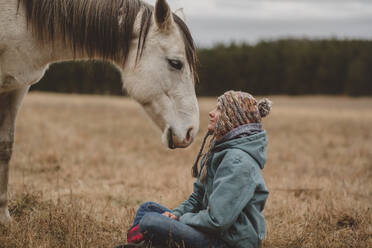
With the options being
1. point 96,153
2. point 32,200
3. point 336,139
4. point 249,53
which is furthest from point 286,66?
point 32,200

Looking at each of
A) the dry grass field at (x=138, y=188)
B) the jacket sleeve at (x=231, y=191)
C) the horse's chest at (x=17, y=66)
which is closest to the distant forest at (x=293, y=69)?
the dry grass field at (x=138, y=188)

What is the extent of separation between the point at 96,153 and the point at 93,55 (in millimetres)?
4909

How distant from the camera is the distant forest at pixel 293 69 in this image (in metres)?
48.8

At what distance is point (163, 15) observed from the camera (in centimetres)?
299

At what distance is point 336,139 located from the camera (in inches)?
454

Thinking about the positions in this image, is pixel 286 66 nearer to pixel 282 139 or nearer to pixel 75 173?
pixel 282 139

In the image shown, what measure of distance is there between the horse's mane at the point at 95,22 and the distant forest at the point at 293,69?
4485 centimetres

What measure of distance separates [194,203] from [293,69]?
51.9 meters

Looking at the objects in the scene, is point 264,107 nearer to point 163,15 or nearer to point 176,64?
point 176,64

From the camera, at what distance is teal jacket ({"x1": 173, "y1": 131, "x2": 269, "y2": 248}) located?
2.44 m

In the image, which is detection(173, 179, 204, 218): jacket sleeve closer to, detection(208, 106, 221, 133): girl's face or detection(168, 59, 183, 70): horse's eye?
detection(208, 106, 221, 133): girl's face

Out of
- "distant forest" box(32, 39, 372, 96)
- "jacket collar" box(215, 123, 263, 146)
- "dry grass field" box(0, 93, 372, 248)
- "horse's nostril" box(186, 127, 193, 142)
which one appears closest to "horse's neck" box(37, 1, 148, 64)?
"horse's nostril" box(186, 127, 193, 142)

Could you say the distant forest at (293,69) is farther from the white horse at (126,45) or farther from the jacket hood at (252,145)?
the jacket hood at (252,145)

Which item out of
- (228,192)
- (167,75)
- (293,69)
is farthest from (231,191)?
(293,69)
